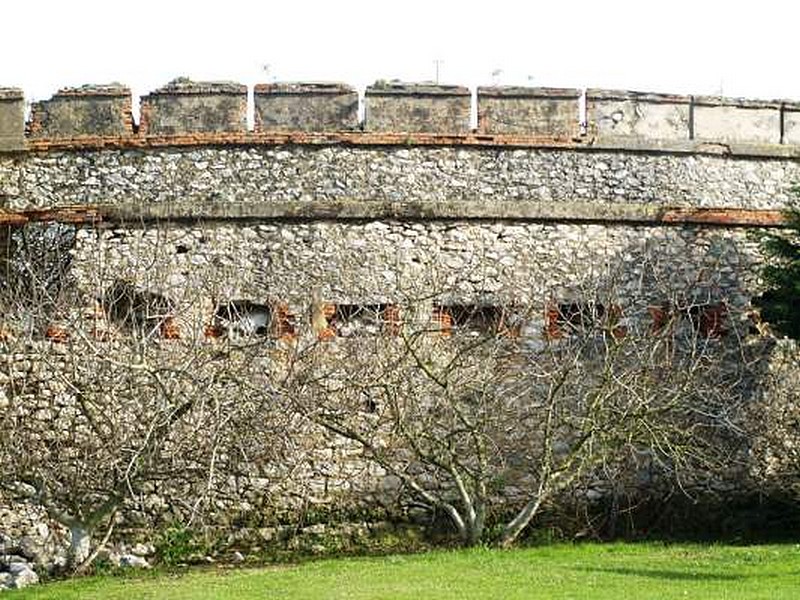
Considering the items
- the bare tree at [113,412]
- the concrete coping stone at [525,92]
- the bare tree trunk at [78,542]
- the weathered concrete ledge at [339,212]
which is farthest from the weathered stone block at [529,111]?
the bare tree trunk at [78,542]

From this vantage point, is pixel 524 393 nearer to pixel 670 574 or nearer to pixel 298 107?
pixel 670 574

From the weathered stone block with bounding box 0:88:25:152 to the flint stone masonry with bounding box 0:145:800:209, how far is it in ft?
0.63

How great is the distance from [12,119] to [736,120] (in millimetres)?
7834

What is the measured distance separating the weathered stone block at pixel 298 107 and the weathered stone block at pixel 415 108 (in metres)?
0.30

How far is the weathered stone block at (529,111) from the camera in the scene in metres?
16.6

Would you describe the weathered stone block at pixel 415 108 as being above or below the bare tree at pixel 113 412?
above

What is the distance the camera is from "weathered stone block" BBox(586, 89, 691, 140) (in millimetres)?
16844

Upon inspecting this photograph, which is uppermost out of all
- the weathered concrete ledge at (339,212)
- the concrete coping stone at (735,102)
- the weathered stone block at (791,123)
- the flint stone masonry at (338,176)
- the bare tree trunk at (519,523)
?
the concrete coping stone at (735,102)

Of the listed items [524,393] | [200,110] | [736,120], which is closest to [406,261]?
[524,393]

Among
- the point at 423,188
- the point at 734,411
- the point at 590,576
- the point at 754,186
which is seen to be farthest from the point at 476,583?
the point at 754,186

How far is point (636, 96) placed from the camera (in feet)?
55.7

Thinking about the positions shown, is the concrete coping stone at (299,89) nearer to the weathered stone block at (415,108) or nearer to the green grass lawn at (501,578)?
the weathered stone block at (415,108)

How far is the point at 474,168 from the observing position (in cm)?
1652

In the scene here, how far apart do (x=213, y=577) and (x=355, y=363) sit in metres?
2.62
